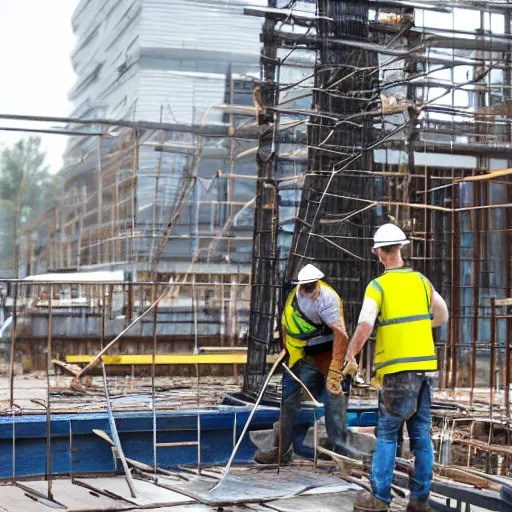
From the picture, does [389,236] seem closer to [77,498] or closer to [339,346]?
[339,346]

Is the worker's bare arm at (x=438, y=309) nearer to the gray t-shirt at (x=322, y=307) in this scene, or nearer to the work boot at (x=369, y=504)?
the work boot at (x=369, y=504)

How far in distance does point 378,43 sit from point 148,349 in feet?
17.1

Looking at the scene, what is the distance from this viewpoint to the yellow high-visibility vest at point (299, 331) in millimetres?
7898

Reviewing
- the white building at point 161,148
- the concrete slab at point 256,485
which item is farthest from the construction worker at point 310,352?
the white building at point 161,148

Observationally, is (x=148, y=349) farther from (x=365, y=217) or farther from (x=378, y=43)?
(x=378, y=43)

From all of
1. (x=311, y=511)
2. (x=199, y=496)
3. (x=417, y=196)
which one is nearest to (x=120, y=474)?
(x=199, y=496)

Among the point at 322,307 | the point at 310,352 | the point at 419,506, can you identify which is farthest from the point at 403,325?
the point at 310,352

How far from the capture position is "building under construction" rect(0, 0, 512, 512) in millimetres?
8398

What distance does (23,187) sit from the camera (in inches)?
547

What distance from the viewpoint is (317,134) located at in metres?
10.4

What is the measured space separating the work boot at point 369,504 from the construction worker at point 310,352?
5.01 ft

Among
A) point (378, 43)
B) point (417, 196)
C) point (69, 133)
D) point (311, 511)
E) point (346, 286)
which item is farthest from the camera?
point (417, 196)

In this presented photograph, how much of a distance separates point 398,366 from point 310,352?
1.88 metres

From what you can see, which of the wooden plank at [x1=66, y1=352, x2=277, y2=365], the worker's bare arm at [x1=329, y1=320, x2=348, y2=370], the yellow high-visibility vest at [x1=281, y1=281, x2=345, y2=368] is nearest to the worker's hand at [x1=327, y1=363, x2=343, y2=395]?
the worker's bare arm at [x1=329, y1=320, x2=348, y2=370]
